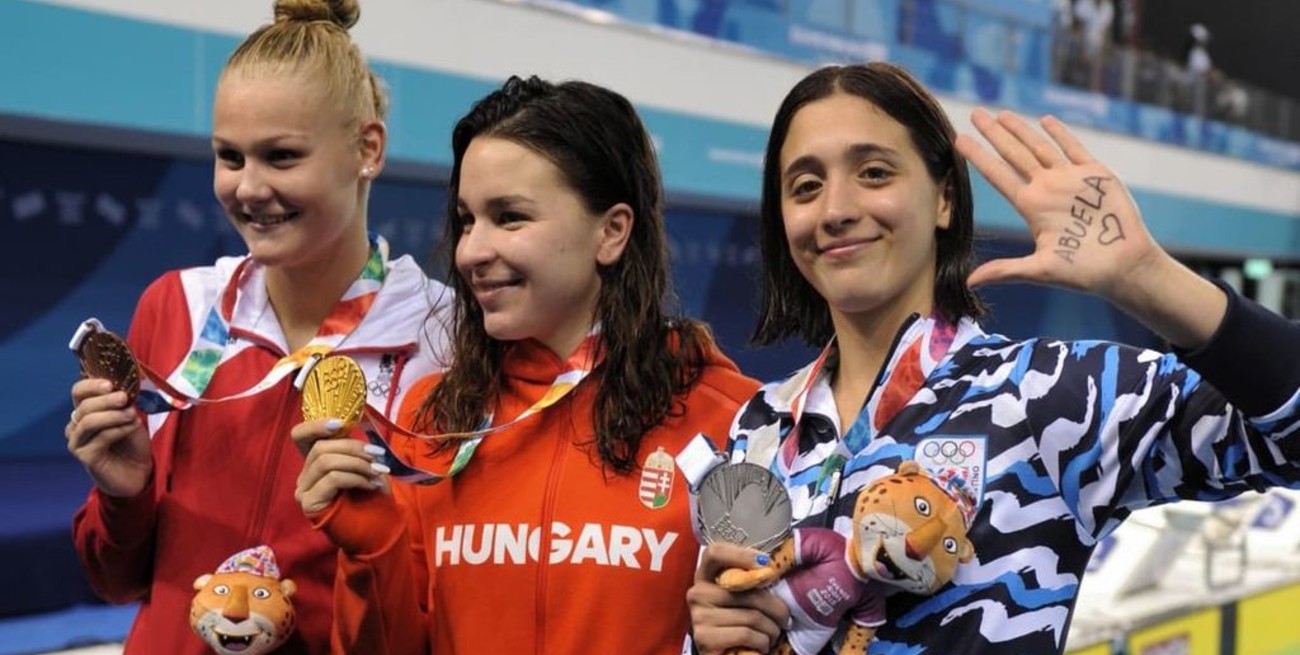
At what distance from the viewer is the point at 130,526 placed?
6.02 ft

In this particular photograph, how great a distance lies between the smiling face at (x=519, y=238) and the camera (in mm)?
1702

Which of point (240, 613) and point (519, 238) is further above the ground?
point (519, 238)

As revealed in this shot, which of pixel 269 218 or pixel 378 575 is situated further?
pixel 269 218

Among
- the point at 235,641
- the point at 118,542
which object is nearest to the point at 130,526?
the point at 118,542

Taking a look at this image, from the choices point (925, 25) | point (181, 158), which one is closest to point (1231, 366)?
point (181, 158)

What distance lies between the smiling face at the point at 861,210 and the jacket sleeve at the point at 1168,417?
0.18 m

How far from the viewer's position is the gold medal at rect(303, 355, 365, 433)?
1609 mm

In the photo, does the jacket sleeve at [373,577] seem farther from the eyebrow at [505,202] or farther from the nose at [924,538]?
the nose at [924,538]

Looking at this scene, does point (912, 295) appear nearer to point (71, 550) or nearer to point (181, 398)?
point (181, 398)

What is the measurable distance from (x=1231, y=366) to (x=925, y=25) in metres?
9.52

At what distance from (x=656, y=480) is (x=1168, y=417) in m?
0.64

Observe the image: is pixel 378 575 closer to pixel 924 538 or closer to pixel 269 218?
pixel 269 218

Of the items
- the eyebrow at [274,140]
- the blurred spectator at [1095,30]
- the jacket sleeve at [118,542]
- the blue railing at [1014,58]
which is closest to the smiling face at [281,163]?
the eyebrow at [274,140]

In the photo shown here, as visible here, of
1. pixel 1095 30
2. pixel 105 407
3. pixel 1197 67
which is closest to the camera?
pixel 105 407
